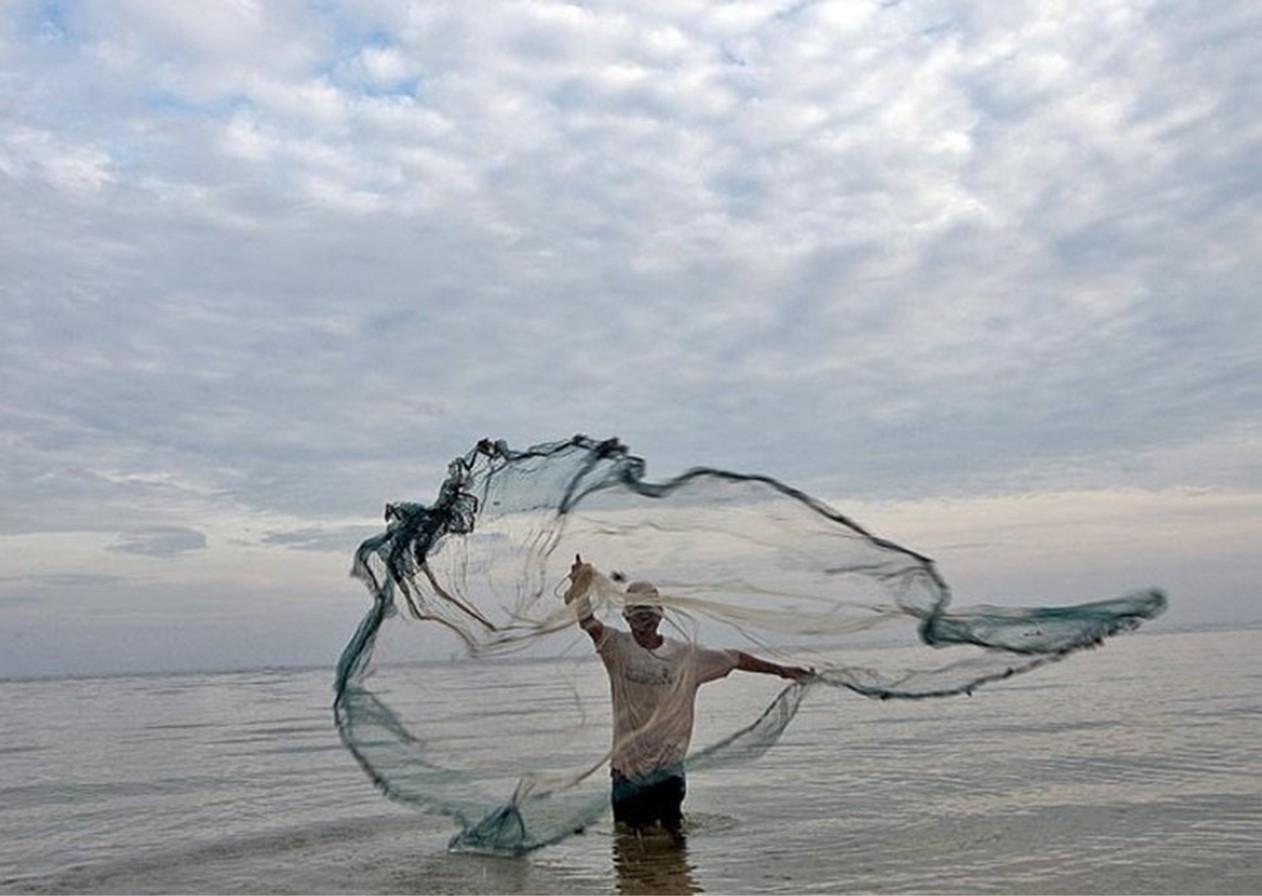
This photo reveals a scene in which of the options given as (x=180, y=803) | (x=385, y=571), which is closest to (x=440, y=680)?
(x=385, y=571)

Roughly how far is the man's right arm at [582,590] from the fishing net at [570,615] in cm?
3

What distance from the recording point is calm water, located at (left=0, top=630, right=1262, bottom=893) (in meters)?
8.27

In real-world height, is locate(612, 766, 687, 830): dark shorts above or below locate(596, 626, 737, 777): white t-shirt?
below

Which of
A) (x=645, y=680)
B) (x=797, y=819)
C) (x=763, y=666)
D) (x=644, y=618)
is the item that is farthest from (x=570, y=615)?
(x=797, y=819)

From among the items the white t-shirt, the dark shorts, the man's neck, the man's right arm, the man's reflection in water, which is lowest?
the man's reflection in water

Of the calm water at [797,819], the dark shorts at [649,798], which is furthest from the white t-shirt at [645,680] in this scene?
the calm water at [797,819]

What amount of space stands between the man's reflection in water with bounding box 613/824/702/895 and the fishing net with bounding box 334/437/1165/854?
505 mm

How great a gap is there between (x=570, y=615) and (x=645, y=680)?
662mm

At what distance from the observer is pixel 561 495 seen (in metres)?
8.12

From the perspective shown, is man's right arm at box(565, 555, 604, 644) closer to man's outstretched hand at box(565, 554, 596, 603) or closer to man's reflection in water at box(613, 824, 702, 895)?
man's outstretched hand at box(565, 554, 596, 603)

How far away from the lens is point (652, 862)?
338 inches

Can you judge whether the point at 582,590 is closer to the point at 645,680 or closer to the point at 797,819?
the point at 645,680

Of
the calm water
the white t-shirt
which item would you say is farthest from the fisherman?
the calm water

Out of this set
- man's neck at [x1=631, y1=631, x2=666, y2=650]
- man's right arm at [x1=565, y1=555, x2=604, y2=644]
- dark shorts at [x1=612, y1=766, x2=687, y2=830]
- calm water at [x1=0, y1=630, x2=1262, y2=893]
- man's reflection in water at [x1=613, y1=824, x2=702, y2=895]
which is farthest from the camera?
dark shorts at [x1=612, y1=766, x2=687, y2=830]
